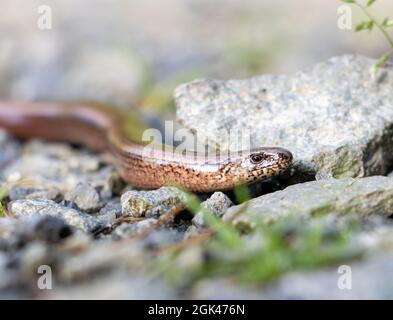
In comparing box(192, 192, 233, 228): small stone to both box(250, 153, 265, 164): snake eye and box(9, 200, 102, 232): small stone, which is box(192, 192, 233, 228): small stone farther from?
box(9, 200, 102, 232): small stone

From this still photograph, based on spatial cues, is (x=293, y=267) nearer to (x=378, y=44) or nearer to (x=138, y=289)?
(x=138, y=289)

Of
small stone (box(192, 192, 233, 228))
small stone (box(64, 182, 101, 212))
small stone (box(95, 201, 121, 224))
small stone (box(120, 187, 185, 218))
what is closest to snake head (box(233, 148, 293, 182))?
small stone (box(192, 192, 233, 228))
